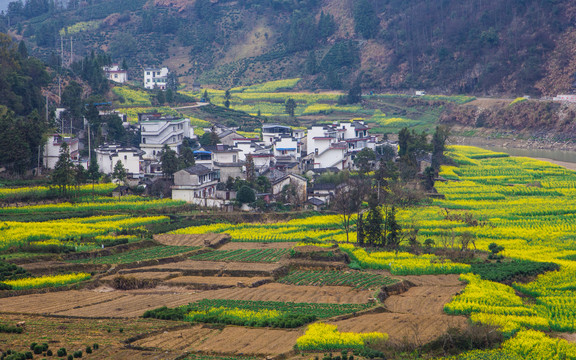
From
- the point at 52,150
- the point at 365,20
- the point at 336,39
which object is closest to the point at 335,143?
the point at 52,150

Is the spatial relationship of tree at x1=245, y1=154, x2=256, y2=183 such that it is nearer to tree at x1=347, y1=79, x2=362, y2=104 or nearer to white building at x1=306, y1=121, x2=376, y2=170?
white building at x1=306, y1=121, x2=376, y2=170

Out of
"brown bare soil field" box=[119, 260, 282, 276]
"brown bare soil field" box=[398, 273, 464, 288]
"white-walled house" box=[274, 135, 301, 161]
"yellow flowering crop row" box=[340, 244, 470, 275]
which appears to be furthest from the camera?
"white-walled house" box=[274, 135, 301, 161]

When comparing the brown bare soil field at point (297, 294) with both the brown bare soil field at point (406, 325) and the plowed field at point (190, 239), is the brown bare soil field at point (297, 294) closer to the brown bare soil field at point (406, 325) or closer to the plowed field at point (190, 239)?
the brown bare soil field at point (406, 325)

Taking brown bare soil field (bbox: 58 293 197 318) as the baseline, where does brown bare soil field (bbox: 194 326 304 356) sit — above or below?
below

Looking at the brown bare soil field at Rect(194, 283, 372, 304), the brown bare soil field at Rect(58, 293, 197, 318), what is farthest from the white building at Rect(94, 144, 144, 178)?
the brown bare soil field at Rect(194, 283, 372, 304)

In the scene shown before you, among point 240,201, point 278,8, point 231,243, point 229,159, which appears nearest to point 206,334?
point 231,243

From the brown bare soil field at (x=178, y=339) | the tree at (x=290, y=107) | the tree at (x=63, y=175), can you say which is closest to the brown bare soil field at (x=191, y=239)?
the tree at (x=63, y=175)
